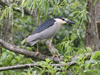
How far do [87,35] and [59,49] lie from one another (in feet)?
1.48

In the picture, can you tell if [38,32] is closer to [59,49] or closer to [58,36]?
[59,49]

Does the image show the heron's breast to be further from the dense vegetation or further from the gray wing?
the dense vegetation

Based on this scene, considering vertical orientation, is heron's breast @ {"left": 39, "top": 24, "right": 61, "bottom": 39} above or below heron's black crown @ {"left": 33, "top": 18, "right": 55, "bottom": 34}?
below

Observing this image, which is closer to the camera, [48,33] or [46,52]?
[48,33]

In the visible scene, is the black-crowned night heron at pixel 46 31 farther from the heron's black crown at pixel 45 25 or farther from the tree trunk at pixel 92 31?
the tree trunk at pixel 92 31

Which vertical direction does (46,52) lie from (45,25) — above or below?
below

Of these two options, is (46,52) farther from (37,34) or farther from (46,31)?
(37,34)

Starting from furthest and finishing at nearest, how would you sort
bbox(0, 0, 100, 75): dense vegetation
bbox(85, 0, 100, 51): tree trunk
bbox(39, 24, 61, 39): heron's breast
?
bbox(39, 24, 61, 39): heron's breast, bbox(85, 0, 100, 51): tree trunk, bbox(0, 0, 100, 75): dense vegetation

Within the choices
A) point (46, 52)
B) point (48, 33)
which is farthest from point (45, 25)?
point (46, 52)

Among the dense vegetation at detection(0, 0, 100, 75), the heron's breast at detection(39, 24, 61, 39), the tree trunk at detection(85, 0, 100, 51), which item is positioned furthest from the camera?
the heron's breast at detection(39, 24, 61, 39)

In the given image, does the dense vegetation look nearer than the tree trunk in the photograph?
Yes

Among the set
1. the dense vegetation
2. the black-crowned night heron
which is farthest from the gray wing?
the dense vegetation

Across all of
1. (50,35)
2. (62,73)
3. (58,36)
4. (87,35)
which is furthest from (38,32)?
(62,73)

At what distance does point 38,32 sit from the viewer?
3650 millimetres
